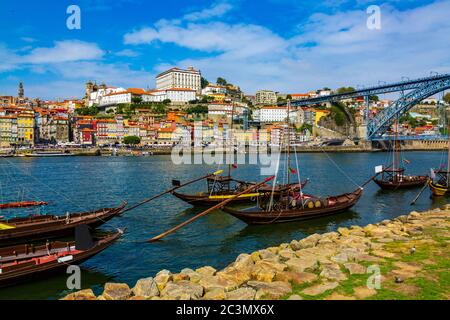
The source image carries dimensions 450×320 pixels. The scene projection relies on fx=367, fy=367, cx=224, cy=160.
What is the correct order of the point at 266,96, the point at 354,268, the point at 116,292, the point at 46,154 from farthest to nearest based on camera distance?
the point at 266,96, the point at 46,154, the point at 354,268, the point at 116,292

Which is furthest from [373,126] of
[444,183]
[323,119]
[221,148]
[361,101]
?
[444,183]

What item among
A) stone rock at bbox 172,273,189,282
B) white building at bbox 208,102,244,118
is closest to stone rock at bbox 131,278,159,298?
stone rock at bbox 172,273,189,282

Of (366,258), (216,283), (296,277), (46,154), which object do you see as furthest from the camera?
(46,154)

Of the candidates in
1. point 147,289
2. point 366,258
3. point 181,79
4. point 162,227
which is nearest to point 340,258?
point 366,258

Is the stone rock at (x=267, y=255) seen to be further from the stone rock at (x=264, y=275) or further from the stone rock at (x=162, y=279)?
the stone rock at (x=162, y=279)

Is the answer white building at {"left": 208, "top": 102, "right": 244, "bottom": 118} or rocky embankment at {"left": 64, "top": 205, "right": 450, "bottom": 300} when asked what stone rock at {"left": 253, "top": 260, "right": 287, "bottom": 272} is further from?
white building at {"left": 208, "top": 102, "right": 244, "bottom": 118}

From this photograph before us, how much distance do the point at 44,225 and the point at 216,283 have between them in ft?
33.7

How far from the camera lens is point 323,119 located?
120875mm

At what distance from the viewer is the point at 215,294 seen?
7398 millimetres

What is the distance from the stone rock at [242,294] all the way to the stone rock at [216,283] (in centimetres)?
50

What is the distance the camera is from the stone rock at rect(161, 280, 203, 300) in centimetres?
732

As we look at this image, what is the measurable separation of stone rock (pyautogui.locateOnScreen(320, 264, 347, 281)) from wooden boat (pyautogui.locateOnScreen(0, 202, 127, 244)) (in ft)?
36.5

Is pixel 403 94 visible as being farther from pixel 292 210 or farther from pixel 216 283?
pixel 216 283
